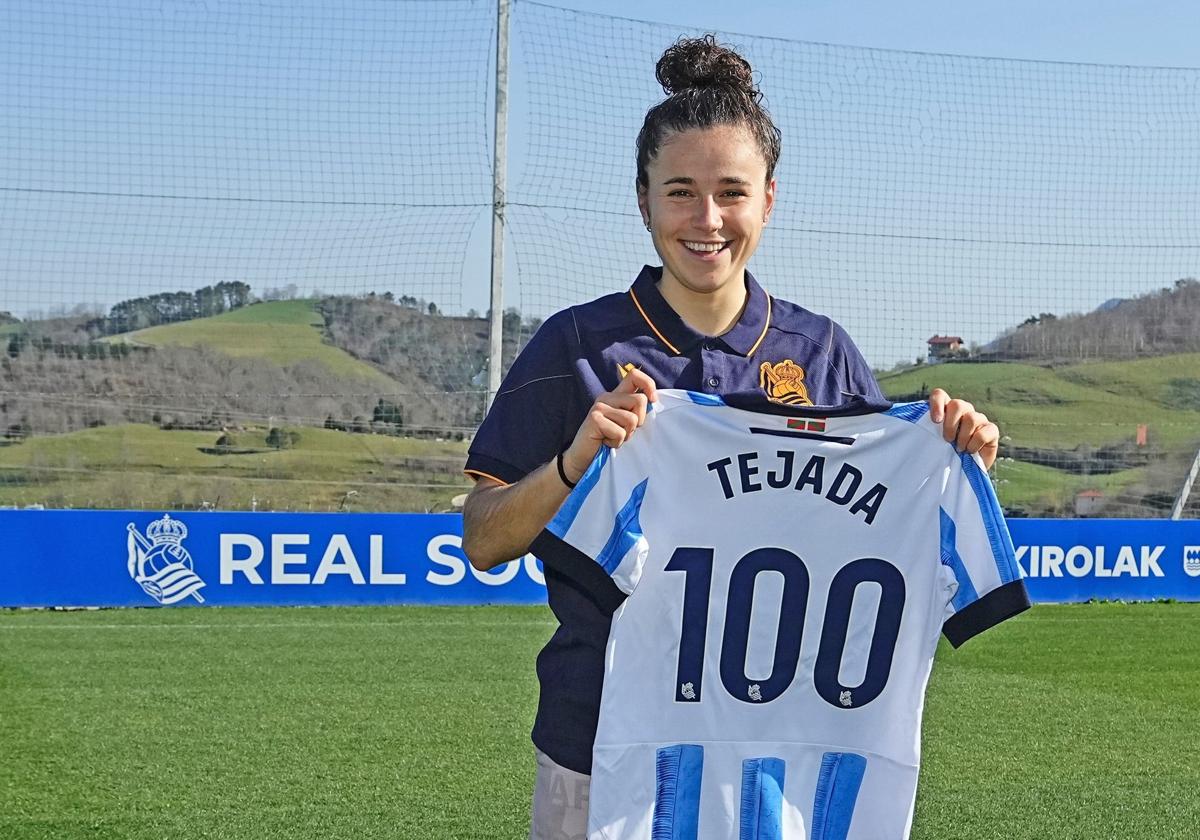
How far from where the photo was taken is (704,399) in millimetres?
2174

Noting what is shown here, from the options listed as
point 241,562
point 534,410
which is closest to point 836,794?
point 534,410

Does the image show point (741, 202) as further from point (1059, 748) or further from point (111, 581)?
point (111, 581)

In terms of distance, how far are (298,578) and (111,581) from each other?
1.12 meters

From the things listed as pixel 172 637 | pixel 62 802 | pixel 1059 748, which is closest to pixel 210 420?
pixel 172 637

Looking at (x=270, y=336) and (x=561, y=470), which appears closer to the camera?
(x=561, y=470)

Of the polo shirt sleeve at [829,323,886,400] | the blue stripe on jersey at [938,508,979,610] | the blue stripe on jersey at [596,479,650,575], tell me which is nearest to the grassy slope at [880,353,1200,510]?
the polo shirt sleeve at [829,323,886,400]

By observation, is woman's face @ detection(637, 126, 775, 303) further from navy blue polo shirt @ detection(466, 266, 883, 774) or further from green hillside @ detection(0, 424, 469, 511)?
green hillside @ detection(0, 424, 469, 511)

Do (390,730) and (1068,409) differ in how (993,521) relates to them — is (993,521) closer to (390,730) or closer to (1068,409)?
(390,730)

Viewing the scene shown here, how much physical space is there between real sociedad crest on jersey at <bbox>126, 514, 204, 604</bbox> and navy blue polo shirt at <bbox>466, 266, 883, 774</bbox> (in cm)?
719

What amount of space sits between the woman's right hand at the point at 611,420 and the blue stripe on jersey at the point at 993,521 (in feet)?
1.77

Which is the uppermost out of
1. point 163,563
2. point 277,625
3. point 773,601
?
point 773,601

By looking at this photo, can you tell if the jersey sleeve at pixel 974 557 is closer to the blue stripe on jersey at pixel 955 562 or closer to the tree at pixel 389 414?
the blue stripe on jersey at pixel 955 562

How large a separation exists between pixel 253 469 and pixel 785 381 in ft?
26.5

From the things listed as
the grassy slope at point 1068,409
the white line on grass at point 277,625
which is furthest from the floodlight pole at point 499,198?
the grassy slope at point 1068,409
